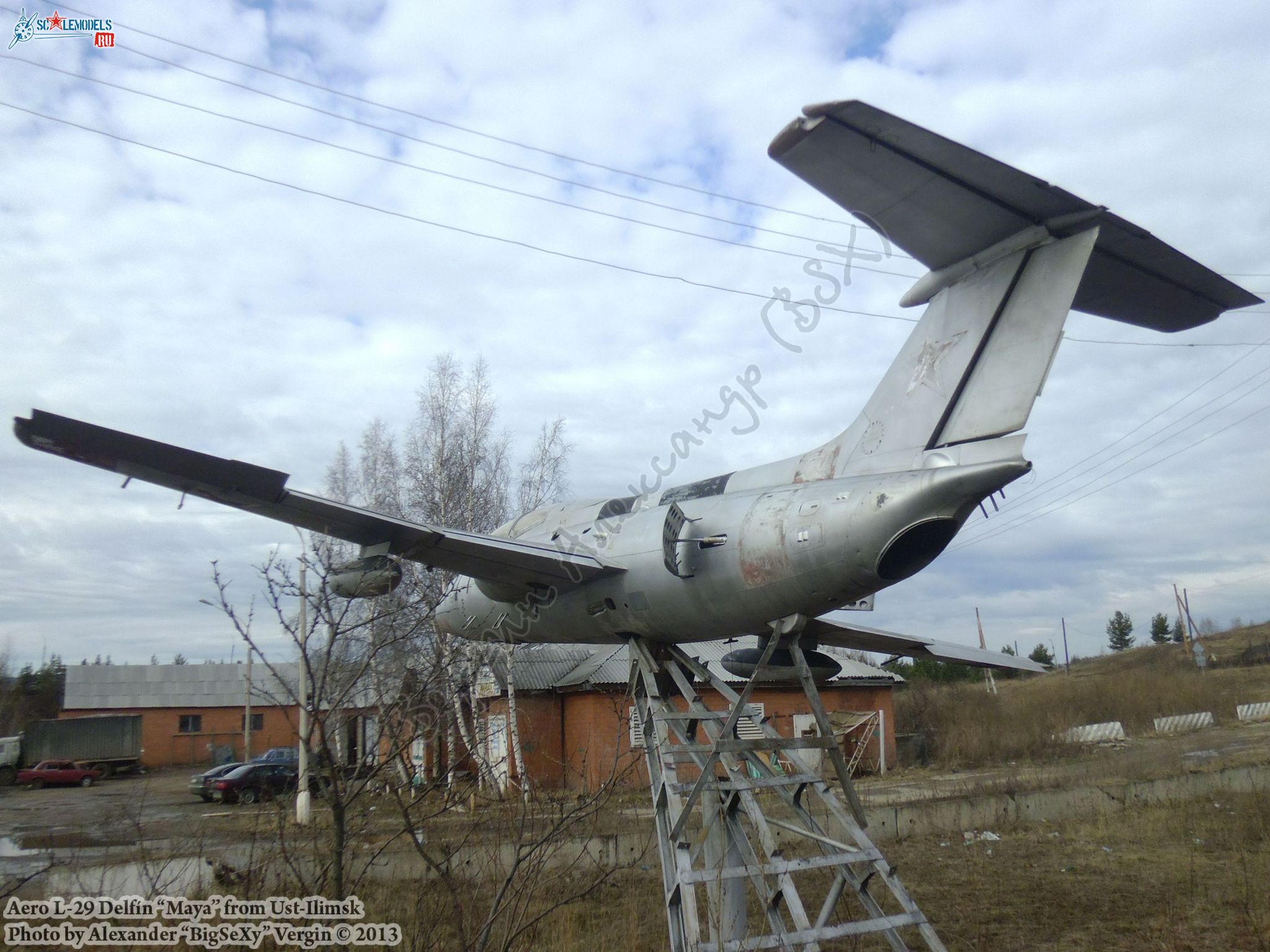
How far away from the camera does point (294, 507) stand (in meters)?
7.46

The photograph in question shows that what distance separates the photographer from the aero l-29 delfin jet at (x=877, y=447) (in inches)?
233

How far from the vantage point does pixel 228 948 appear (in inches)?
219

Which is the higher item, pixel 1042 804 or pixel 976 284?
pixel 976 284

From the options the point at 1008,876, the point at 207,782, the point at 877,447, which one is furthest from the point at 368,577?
the point at 207,782

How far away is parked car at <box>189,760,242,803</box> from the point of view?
986 inches

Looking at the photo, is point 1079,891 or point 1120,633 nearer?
point 1079,891

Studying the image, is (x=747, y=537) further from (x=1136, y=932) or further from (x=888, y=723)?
(x=888, y=723)

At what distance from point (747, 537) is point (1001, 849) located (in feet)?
35.1

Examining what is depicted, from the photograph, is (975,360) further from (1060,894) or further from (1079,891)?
(1079,891)

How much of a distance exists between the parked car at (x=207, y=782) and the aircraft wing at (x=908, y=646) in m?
22.4

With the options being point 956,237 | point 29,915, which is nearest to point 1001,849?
point 956,237

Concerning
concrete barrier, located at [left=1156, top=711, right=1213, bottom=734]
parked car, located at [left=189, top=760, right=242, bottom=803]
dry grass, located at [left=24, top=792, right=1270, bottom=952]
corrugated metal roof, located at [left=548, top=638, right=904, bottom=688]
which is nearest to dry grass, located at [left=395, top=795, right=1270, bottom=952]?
dry grass, located at [left=24, top=792, right=1270, bottom=952]

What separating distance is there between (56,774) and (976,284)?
41.1 metres

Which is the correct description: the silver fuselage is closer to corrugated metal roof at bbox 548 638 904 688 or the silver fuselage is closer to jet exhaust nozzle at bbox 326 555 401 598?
jet exhaust nozzle at bbox 326 555 401 598
